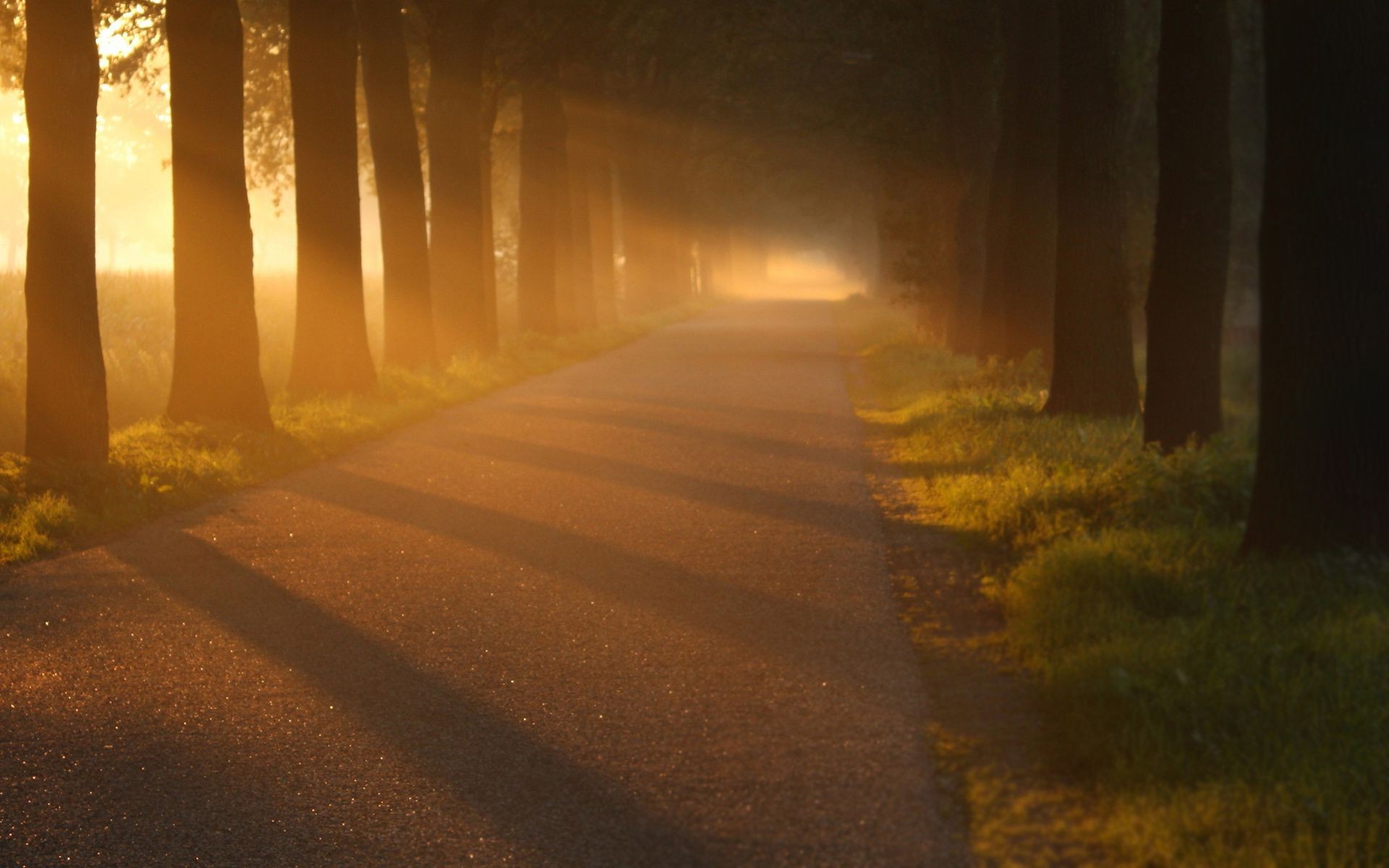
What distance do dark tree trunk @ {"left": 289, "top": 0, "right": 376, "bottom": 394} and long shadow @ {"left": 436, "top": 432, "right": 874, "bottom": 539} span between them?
11.2ft

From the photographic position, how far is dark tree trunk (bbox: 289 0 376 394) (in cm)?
1850

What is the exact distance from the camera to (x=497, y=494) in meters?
12.4

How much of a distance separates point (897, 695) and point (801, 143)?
4543 centimetres

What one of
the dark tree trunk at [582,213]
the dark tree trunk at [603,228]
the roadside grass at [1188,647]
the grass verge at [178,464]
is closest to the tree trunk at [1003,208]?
the grass verge at [178,464]

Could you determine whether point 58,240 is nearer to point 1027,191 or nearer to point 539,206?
point 1027,191

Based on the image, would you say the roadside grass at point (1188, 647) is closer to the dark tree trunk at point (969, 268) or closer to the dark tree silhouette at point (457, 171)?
the dark tree trunk at point (969, 268)

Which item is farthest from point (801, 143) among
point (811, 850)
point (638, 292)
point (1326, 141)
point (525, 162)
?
point (811, 850)

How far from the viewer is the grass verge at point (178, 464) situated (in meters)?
10.7

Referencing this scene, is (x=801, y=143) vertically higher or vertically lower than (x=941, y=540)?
higher

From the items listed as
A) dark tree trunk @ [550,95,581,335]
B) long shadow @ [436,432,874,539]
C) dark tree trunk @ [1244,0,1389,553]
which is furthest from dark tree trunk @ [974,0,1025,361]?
dark tree trunk @ [550,95,581,335]

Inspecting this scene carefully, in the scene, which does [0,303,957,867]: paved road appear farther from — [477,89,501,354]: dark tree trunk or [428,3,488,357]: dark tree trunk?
[477,89,501,354]: dark tree trunk

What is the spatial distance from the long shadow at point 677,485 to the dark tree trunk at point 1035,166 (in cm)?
773

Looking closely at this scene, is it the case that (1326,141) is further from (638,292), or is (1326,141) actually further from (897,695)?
(638,292)

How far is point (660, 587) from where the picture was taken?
8.73 metres
